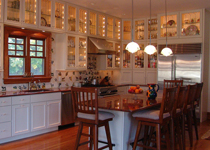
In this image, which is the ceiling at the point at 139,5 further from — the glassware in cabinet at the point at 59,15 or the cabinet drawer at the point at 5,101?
the cabinet drawer at the point at 5,101

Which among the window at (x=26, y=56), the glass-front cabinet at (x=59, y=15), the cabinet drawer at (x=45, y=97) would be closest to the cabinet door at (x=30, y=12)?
the window at (x=26, y=56)

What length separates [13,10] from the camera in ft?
14.3

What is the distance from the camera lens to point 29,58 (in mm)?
5062

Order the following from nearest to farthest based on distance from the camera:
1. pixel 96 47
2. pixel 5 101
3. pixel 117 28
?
pixel 5 101, pixel 96 47, pixel 117 28

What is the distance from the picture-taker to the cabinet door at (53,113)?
4715 millimetres

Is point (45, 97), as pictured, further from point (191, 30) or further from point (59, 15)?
point (191, 30)

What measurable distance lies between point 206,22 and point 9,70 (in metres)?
5.14

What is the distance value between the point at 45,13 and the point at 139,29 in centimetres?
327

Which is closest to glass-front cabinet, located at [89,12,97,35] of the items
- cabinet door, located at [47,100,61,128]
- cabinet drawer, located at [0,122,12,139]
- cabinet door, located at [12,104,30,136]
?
cabinet door, located at [47,100,61,128]

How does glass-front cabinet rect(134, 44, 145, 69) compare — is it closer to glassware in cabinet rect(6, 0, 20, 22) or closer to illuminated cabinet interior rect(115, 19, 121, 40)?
illuminated cabinet interior rect(115, 19, 121, 40)

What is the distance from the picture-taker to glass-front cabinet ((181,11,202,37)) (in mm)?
5949

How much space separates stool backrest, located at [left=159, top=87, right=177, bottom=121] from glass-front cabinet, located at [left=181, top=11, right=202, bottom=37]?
3.45 m

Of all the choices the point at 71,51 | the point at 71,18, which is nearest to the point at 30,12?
the point at 71,18

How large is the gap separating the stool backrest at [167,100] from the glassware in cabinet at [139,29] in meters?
4.18
